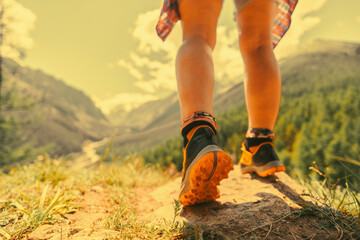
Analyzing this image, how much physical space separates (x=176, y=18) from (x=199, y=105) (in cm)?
61

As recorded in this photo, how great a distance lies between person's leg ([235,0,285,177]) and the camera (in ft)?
3.87

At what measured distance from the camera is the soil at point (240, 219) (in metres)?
0.66

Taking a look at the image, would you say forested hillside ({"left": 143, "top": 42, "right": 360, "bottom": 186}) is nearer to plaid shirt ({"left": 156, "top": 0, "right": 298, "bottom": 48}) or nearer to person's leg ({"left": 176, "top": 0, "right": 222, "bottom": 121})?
person's leg ({"left": 176, "top": 0, "right": 222, "bottom": 121})

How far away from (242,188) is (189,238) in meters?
0.72

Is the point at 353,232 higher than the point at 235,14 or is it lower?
lower

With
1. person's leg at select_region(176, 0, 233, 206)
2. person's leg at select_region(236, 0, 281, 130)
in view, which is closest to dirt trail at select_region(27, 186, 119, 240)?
person's leg at select_region(176, 0, 233, 206)

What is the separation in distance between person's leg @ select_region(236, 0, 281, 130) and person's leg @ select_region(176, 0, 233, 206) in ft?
0.91

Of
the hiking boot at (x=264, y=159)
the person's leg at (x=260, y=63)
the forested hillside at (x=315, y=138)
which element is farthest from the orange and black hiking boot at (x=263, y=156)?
the forested hillside at (x=315, y=138)

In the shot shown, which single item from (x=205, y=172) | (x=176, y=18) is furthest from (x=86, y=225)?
(x=176, y=18)

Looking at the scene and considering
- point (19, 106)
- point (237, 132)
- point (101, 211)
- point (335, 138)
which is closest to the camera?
point (101, 211)

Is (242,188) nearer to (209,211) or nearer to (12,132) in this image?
(209,211)

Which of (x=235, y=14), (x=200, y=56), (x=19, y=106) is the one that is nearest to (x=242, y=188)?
(x=200, y=56)

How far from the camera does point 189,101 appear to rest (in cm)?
89

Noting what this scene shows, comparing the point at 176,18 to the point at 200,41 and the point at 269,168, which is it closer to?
the point at 200,41
